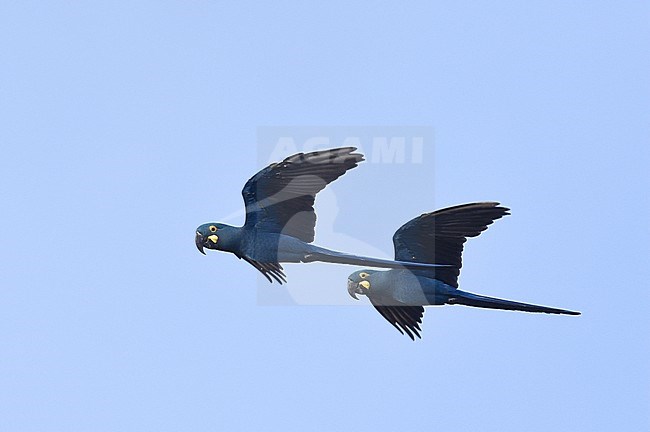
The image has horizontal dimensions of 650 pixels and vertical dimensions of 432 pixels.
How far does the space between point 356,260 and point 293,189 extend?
2.22 metres

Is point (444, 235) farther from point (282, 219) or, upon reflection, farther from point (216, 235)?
point (216, 235)

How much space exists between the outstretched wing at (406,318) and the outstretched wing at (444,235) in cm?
92

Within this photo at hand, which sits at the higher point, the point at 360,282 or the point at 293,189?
the point at 293,189

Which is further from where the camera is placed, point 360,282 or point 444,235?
point 360,282

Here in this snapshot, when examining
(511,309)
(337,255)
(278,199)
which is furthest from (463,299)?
(278,199)

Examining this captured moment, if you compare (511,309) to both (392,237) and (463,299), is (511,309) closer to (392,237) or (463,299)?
(463,299)

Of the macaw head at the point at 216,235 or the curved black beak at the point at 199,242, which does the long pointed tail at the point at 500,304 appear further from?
the curved black beak at the point at 199,242

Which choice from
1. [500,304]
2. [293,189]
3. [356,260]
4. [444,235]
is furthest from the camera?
[444,235]

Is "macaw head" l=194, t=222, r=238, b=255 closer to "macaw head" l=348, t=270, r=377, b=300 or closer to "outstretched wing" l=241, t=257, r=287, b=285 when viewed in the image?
"outstretched wing" l=241, t=257, r=287, b=285

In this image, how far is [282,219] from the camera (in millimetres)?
23734

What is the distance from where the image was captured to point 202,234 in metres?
24.1

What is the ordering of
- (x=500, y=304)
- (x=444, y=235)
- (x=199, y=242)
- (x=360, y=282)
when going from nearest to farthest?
1. (x=500, y=304)
2. (x=444, y=235)
3. (x=199, y=242)
4. (x=360, y=282)

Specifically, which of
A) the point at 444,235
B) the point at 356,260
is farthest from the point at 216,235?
the point at 444,235

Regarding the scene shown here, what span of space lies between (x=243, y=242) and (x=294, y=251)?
119 centimetres
